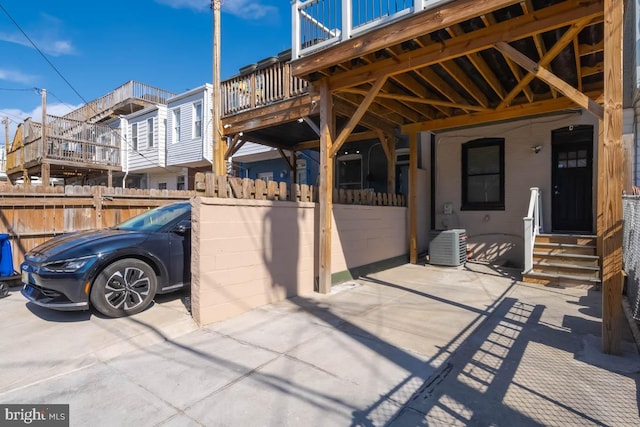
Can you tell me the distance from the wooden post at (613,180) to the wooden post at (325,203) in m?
3.28

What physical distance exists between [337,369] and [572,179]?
280 inches

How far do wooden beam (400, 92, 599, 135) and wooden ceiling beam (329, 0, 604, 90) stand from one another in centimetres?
288

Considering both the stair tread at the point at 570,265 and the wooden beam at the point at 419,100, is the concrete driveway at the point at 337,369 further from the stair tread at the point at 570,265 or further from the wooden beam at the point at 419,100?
the wooden beam at the point at 419,100

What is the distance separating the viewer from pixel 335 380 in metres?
2.54

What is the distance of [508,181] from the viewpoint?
760cm

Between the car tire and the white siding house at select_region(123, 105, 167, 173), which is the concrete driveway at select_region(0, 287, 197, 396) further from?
the white siding house at select_region(123, 105, 167, 173)

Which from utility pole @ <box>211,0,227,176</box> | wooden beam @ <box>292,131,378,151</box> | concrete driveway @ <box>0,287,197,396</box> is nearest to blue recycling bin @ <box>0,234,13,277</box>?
concrete driveway @ <box>0,287,197,396</box>

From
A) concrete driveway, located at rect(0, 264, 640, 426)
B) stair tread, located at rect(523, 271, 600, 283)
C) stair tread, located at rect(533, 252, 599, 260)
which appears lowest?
concrete driveway, located at rect(0, 264, 640, 426)

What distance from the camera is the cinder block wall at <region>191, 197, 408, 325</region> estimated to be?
3.65 meters

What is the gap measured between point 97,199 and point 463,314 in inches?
260

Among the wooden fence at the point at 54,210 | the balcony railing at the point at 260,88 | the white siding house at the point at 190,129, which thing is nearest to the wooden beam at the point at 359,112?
the balcony railing at the point at 260,88

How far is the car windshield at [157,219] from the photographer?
4.33 m

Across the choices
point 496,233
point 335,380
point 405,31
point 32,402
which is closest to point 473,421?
point 335,380

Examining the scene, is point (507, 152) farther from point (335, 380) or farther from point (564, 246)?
point (335, 380)
